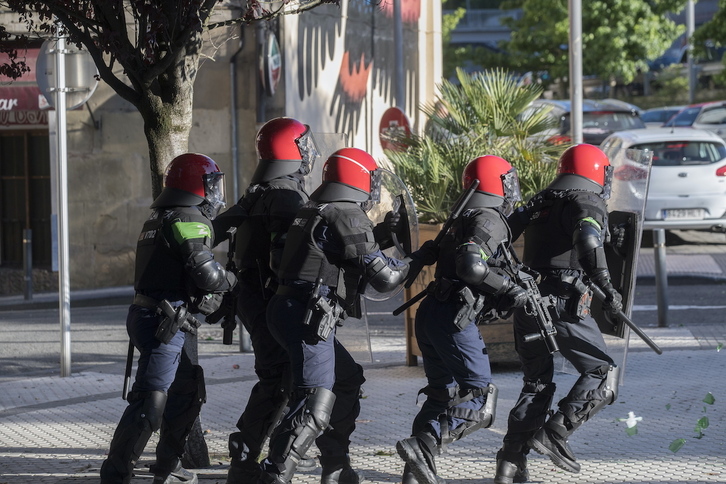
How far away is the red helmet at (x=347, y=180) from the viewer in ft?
15.5

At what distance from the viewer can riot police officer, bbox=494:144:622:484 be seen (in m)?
5.02

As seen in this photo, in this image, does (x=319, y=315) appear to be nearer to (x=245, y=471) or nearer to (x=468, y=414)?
(x=468, y=414)

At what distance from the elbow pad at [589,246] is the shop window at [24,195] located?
10496 millimetres

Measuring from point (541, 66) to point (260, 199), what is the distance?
28277 mm

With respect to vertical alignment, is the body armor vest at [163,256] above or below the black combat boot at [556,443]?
above

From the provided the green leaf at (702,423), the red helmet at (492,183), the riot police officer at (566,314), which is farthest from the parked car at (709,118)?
the red helmet at (492,183)

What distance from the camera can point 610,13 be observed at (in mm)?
29250

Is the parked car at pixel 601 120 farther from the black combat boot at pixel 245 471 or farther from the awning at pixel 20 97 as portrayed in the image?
the black combat boot at pixel 245 471

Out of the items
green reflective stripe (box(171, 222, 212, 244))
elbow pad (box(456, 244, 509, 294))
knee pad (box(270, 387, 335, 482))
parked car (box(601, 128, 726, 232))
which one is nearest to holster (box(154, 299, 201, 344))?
green reflective stripe (box(171, 222, 212, 244))

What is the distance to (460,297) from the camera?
476 cm

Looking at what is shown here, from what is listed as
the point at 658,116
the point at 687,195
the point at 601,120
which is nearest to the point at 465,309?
the point at 687,195

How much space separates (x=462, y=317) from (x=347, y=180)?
2.82 feet

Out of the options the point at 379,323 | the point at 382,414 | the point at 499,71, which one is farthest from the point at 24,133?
the point at 382,414

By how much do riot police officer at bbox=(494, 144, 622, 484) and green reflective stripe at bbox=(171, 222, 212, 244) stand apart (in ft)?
5.53
